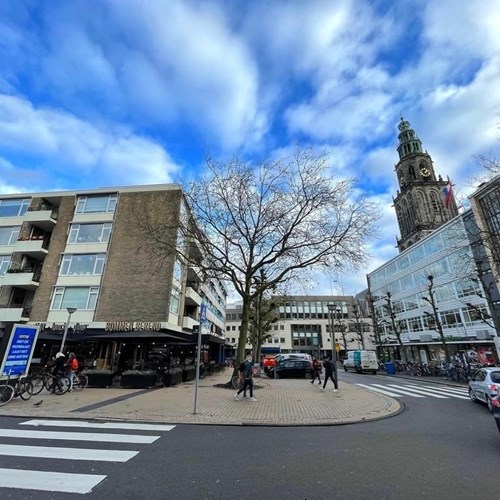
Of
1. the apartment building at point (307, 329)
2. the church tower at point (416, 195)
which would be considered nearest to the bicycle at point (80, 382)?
the church tower at point (416, 195)

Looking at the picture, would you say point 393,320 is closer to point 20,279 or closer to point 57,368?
point 57,368

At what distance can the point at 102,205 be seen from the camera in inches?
1135

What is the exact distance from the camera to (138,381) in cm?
1559

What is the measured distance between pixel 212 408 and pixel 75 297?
19.7 metres

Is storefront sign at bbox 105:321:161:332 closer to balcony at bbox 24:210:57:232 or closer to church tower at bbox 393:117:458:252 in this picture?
balcony at bbox 24:210:57:232

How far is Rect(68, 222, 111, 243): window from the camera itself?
27.3 meters

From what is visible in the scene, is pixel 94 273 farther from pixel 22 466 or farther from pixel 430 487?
pixel 430 487

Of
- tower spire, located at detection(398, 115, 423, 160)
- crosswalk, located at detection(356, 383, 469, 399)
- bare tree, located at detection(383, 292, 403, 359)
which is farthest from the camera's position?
tower spire, located at detection(398, 115, 423, 160)

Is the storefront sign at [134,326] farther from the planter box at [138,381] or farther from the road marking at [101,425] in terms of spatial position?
the road marking at [101,425]

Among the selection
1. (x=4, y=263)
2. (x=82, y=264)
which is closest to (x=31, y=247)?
(x=4, y=263)

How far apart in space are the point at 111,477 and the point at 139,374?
12.1 meters

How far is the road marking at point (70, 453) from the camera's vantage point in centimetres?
529

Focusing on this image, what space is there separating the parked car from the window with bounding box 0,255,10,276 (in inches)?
1340

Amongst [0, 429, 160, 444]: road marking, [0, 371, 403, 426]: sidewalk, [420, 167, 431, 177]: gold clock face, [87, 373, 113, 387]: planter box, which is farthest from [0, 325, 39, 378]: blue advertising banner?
[420, 167, 431, 177]: gold clock face
